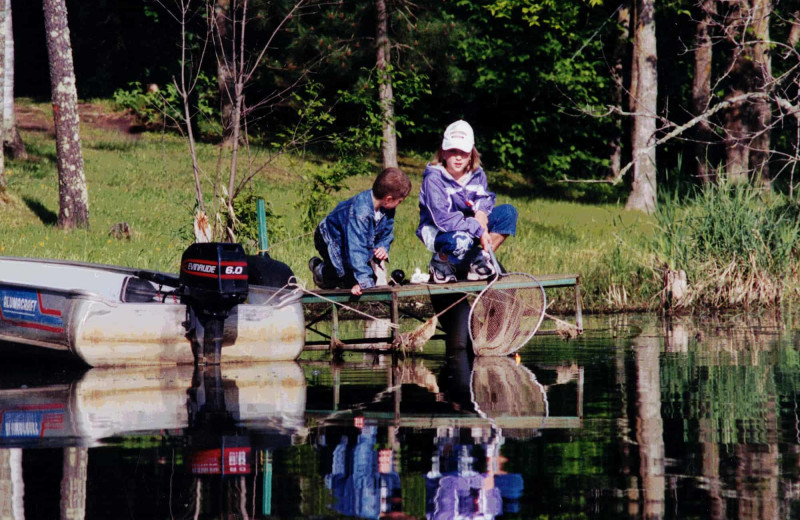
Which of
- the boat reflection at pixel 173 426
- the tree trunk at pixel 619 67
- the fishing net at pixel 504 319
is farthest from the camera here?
the tree trunk at pixel 619 67

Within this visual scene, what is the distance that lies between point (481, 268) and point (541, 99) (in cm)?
2608

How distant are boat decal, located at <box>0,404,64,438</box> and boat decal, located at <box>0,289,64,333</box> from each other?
2053mm

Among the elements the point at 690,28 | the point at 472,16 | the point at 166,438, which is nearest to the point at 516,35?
the point at 472,16

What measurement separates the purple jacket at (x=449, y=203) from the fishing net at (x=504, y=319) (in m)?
0.75

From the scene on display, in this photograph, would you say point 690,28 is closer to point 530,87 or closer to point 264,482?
point 530,87

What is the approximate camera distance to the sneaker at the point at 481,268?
10852 millimetres

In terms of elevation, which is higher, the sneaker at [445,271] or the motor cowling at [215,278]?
the sneaker at [445,271]

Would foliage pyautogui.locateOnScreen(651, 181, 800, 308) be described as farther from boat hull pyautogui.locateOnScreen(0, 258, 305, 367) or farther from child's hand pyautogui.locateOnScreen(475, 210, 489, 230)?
boat hull pyautogui.locateOnScreen(0, 258, 305, 367)

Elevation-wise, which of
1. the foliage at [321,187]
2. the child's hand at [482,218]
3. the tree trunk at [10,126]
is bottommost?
the child's hand at [482,218]

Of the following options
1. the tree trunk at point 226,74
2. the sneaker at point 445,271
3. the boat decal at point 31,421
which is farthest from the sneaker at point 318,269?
the boat decal at point 31,421

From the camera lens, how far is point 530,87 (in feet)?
114

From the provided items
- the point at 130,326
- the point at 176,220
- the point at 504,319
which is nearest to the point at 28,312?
the point at 130,326

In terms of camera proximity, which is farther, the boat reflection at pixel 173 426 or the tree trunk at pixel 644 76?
the tree trunk at pixel 644 76

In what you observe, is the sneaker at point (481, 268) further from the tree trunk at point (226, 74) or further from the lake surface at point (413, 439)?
the tree trunk at point (226, 74)
